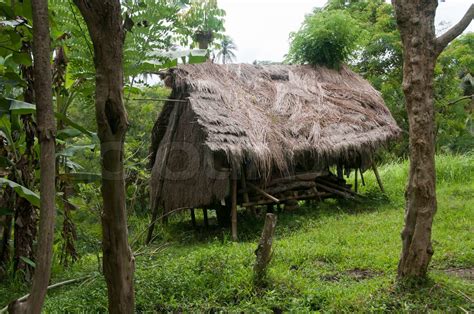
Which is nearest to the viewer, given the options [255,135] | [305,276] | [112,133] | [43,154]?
[43,154]

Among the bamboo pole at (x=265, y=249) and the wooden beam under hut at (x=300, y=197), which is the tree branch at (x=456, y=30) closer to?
the bamboo pole at (x=265, y=249)

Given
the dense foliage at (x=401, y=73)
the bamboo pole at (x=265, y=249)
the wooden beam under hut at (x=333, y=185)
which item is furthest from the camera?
the dense foliage at (x=401, y=73)

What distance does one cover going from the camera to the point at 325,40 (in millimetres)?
10773

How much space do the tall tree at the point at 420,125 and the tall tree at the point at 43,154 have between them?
321 centimetres

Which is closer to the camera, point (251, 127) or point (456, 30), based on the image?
point (456, 30)

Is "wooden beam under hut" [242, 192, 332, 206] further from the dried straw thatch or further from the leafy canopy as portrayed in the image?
the leafy canopy

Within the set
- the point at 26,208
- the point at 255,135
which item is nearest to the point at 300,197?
the point at 255,135

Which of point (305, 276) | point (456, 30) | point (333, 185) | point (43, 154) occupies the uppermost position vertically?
point (456, 30)

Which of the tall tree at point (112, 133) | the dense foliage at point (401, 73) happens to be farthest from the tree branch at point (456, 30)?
the dense foliage at point (401, 73)

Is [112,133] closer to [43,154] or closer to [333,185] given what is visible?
[43,154]

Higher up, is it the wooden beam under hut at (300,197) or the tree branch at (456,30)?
the tree branch at (456,30)

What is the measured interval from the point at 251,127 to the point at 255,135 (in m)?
0.19

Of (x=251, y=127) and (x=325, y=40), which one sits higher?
(x=325, y=40)

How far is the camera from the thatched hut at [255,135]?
26.3 feet
